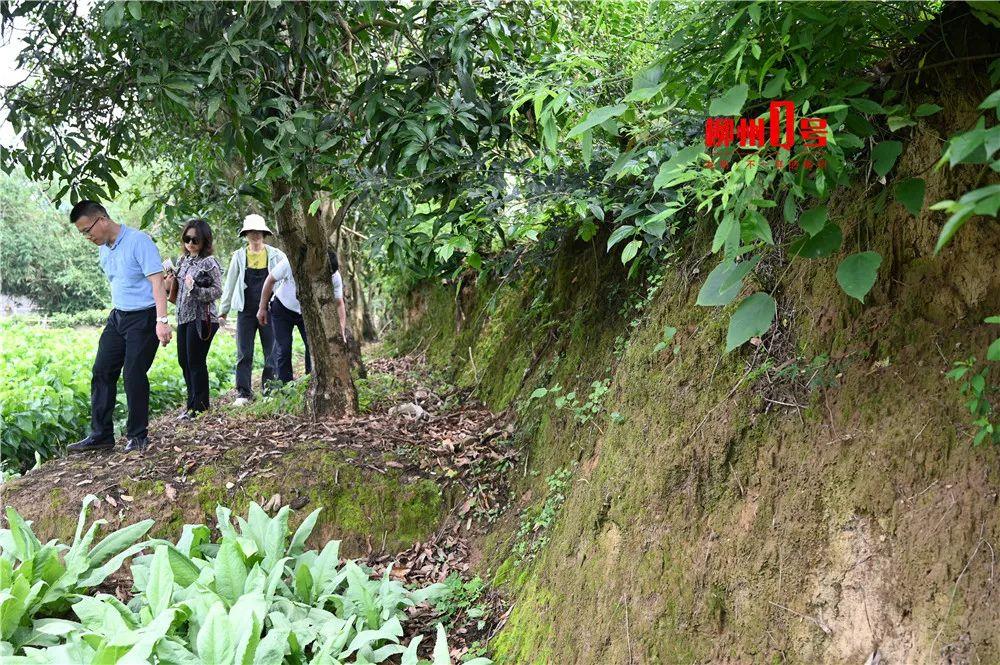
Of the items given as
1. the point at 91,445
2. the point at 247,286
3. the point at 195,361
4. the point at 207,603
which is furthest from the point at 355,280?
the point at 207,603

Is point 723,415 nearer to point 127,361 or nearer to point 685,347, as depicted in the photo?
point 685,347

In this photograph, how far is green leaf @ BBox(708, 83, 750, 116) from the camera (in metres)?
1.89

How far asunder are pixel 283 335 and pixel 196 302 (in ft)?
2.83

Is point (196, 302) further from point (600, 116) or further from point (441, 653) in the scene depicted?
point (600, 116)

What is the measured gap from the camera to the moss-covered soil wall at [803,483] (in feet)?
7.41

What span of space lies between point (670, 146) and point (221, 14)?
100 inches

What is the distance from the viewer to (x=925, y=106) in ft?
7.39

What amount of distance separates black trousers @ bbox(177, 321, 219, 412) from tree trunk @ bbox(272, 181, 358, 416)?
4.57 ft

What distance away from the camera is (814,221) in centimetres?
215

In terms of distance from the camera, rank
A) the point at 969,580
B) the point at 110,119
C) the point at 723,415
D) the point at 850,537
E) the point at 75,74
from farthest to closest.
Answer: the point at 110,119 < the point at 75,74 < the point at 723,415 < the point at 850,537 < the point at 969,580

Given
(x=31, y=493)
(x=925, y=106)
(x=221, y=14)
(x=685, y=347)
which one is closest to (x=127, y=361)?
(x=31, y=493)

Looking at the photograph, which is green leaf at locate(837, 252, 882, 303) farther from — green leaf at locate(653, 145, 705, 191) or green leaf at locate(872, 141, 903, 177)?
green leaf at locate(653, 145, 705, 191)

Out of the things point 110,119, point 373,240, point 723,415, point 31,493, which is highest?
point 110,119

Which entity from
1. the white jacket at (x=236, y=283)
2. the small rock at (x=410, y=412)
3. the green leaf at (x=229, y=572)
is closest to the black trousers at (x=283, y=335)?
the white jacket at (x=236, y=283)
